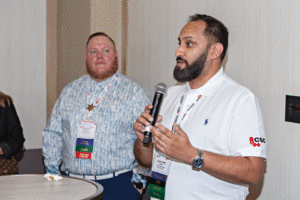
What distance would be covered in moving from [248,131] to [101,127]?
1400mm

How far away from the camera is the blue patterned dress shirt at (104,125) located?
2516mm

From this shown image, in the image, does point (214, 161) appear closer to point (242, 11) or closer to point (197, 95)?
point (197, 95)

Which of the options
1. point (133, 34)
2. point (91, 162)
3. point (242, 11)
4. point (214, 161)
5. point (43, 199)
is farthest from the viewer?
point (133, 34)

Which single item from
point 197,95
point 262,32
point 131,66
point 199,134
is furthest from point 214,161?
point 131,66

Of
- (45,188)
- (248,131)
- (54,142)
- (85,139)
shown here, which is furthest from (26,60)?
(248,131)

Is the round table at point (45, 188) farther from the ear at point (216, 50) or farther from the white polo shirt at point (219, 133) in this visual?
the ear at point (216, 50)

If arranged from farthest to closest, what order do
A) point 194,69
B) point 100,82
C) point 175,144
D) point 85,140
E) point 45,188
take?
point 100,82
point 85,140
point 45,188
point 194,69
point 175,144

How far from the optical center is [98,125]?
254cm

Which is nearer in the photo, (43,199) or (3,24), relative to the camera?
(43,199)

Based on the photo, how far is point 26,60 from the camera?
447cm

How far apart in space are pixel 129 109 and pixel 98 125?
274 mm

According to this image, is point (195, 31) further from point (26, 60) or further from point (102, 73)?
point (26, 60)

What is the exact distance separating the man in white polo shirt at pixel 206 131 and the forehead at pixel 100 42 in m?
1.11

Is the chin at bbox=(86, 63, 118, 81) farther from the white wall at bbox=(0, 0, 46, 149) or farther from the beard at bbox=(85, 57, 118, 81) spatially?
the white wall at bbox=(0, 0, 46, 149)
